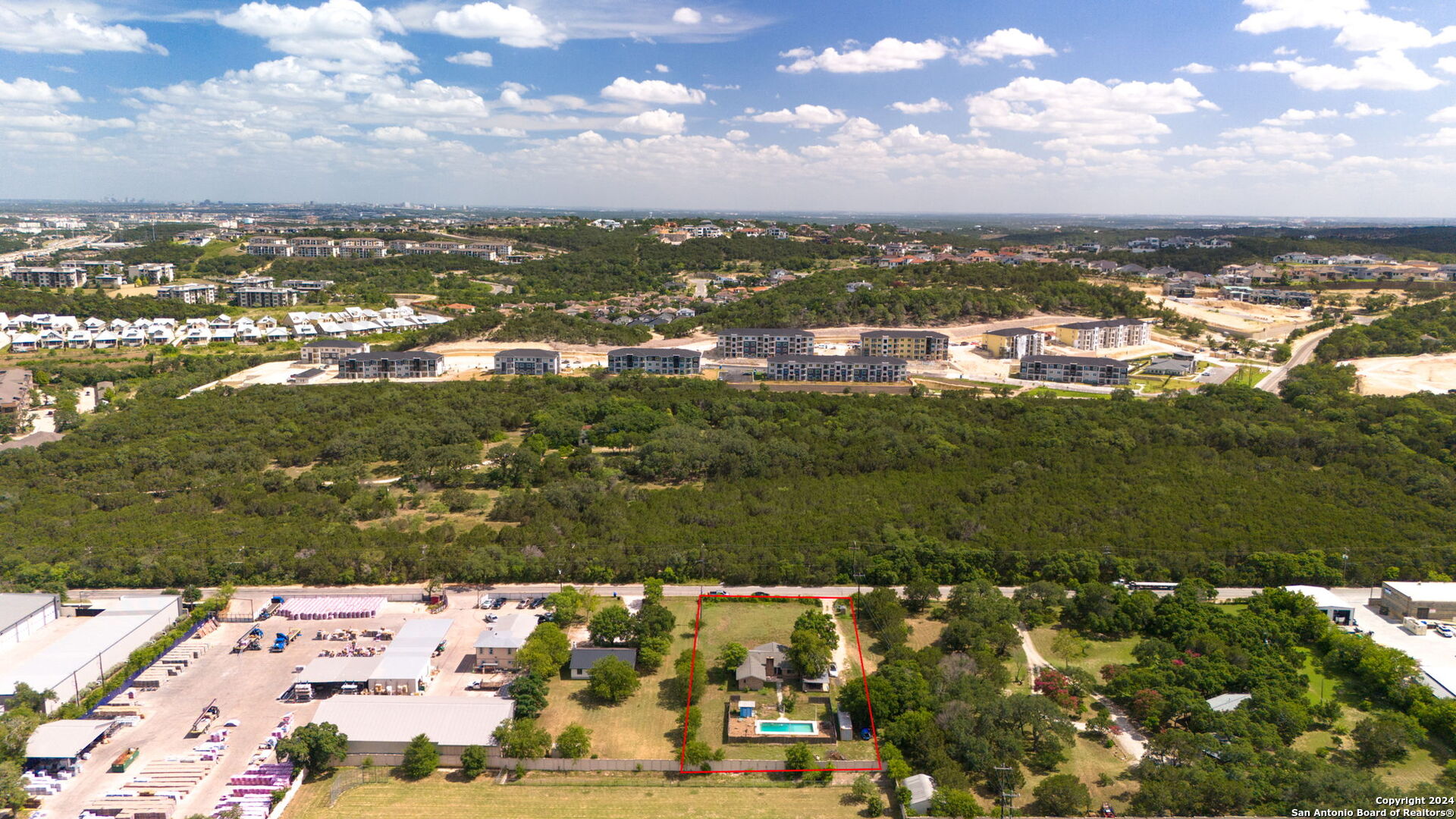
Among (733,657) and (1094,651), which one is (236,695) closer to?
(733,657)

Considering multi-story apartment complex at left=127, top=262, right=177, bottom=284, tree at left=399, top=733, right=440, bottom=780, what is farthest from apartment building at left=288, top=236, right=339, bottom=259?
tree at left=399, top=733, right=440, bottom=780

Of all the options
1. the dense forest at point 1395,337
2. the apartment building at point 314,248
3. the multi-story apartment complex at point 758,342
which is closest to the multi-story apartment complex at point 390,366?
the multi-story apartment complex at point 758,342

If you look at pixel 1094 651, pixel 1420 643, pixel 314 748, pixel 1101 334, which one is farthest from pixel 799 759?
pixel 1101 334

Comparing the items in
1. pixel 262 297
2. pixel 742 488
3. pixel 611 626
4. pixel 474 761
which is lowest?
pixel 474 761

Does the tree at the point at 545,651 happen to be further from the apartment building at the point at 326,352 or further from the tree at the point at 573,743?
the apartment building at the point at 326,352

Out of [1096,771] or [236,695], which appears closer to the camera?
[1096,771]

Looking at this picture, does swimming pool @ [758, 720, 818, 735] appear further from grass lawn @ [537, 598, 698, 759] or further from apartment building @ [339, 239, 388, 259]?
apartment building @ [339, 239, 388, 259]
